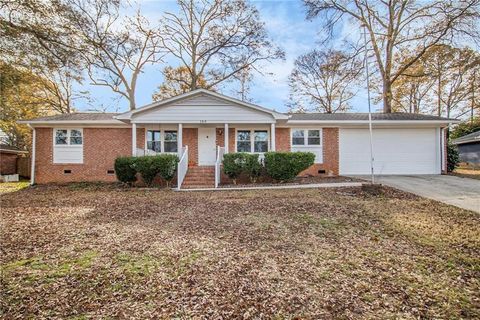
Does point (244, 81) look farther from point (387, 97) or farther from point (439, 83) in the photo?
point (439, 83)

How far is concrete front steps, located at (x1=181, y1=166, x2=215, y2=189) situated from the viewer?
10742 millimetres

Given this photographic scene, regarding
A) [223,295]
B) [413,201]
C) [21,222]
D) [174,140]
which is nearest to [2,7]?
[21,222]

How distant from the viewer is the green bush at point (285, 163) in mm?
10711

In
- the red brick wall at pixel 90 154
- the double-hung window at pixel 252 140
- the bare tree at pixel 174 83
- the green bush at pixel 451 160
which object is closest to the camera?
the red brick wall at pixel 90 154

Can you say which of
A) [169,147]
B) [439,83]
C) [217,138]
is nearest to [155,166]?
[169,147]

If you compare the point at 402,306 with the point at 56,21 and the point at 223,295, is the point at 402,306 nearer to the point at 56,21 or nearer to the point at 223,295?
the point at 223,295

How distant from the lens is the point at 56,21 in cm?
816

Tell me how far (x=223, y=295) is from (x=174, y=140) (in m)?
11.4

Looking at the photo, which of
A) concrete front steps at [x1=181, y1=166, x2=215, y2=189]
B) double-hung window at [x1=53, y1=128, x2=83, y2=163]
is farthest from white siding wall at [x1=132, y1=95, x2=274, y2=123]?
double-hung window at [x1=53, y1=128, x2=83, y2=163]

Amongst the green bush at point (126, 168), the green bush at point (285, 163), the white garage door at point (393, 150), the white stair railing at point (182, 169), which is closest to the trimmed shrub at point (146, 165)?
the green bush at point (126, 168)

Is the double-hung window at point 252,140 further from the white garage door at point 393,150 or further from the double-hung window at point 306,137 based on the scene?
the white garage door at point 393,150

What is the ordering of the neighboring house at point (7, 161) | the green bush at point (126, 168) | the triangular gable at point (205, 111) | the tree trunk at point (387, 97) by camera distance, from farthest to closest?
the tree trunk at point (387, 97), the neighboring house at point (7, 161), the triangular gable at point (205, 111), the green bush at point (126, 168)

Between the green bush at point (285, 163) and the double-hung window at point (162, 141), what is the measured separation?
5.26m

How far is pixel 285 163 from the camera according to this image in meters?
10.7
